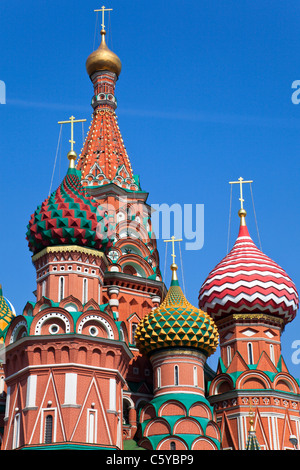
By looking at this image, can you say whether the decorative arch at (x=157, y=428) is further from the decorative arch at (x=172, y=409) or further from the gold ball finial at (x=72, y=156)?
the gold ball finial at (x=72, y=156)

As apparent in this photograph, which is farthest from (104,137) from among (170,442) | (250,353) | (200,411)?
(170,442)

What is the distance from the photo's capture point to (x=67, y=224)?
91.8 feet

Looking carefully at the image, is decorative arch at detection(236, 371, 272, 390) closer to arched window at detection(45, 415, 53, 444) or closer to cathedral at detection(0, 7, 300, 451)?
cathedral at detection(0, 7, 300, 451)

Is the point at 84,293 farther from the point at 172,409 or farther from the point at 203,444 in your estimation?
the point at 203,444

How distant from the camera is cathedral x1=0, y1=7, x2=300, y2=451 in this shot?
82.4 ft

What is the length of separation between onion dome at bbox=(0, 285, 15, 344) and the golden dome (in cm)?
1004

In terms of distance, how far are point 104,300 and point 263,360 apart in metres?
5.91

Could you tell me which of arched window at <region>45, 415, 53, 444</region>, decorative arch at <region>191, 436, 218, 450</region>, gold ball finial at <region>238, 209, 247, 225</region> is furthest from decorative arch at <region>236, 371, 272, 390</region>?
arched window at <region>45, 415, 53, 444</region>

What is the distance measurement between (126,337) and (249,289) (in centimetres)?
593

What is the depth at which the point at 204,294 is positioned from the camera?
1278 inches

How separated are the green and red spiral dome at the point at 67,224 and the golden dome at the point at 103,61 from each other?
8.96 metres

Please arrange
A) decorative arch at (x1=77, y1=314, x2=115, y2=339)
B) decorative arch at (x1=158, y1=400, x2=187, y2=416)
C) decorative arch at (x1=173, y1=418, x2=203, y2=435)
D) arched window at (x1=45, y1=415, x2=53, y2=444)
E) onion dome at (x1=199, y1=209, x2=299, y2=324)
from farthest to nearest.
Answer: onion dome at (x1=199, y1=209, x2=299, y2=324) < decorative arch at (x1=158, y1=400, x2=187, y2=416) < decorative arch at (x1=173, y1=418, x2=203, y2=435) < decorative arch at (x1=77, y1=314, x2=115, y2=339) < arched window at (x1=45, y1=415, x2=53, y2=444)
